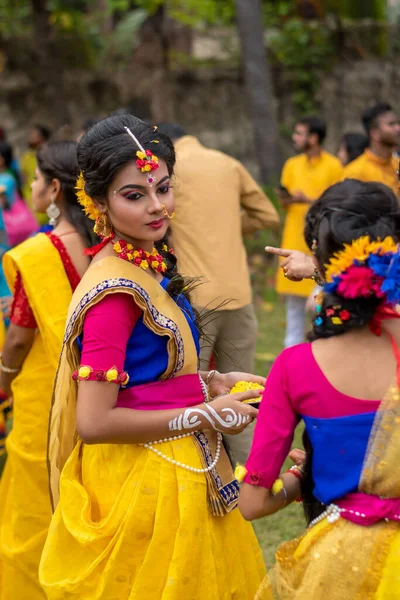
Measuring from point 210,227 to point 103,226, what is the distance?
225 centimetres

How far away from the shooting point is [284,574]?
2113mm

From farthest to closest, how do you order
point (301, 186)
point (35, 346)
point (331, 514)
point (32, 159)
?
point (32, 159) < point (301, 186) < point (35, 346) < point (331, 514)

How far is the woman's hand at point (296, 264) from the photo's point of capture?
2680 millimetres

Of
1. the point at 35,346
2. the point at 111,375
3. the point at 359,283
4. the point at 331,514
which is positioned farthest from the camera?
the point at 35,346

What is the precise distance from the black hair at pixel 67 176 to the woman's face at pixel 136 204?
1.12 metres

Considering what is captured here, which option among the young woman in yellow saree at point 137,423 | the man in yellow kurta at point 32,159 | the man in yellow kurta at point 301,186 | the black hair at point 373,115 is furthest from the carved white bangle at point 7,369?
the man in yellow kurta at point 32,159

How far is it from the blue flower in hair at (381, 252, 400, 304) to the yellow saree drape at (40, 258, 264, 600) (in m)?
0.73

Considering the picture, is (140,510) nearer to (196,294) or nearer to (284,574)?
(284,574)

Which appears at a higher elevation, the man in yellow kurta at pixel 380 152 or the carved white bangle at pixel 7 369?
the carved white bangle at pixel 7 369

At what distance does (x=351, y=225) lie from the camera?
198 cm

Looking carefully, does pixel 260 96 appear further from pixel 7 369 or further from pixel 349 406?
pixel 349 406

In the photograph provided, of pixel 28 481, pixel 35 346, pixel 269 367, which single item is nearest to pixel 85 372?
pixel 35 346

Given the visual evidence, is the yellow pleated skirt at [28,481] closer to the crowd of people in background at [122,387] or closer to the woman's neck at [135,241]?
the crowd of people in background at [122,387]

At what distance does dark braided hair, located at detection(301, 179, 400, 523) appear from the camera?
6.43ft
